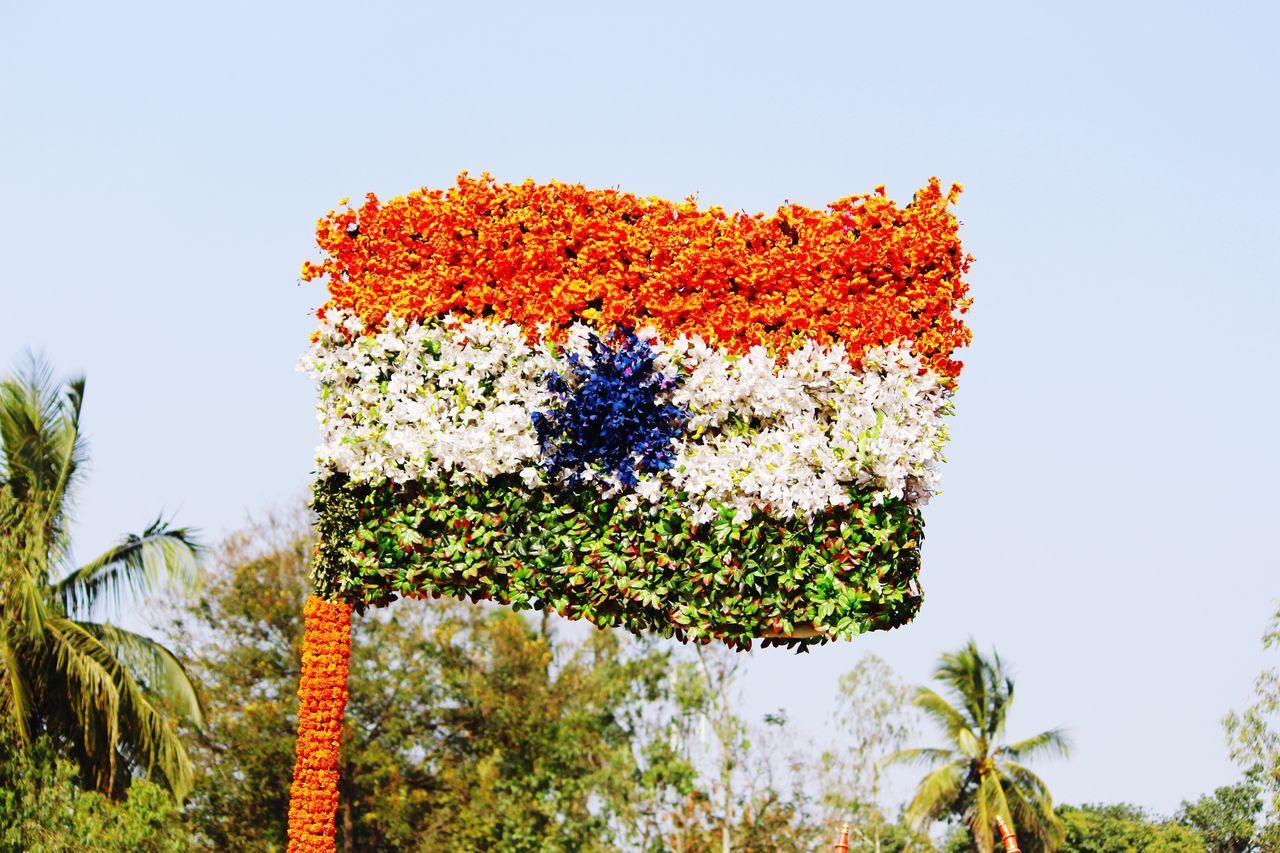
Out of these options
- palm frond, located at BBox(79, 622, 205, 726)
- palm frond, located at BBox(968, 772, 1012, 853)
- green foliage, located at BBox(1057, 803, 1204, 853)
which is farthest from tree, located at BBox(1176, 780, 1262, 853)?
palm frond, located at BBox(79, 622, 205, 726)

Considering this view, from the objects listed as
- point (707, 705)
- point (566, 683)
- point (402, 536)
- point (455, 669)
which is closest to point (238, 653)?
point (455, 669)

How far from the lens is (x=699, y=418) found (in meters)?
8.09

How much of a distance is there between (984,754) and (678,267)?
924 inches

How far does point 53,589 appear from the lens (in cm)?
1599

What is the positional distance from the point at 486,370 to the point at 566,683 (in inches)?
668

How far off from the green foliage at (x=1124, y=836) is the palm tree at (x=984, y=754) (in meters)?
5.06

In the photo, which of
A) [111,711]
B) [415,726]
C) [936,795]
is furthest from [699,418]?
[936,795]

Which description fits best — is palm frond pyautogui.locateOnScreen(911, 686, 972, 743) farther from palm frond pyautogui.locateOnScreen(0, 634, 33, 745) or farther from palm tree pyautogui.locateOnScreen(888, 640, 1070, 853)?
palm frond pyautogui.locateOnScreen(0, 634, 33, 745)

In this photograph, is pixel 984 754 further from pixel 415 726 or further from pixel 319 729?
pixel 319 729

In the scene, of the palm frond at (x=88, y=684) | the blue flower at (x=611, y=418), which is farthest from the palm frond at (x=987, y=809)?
the blue flower at (x=611, y=418)

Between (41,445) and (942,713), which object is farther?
(942,713)

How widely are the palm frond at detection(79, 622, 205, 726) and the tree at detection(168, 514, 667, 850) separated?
6.28 metres

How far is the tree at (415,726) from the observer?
22.6m

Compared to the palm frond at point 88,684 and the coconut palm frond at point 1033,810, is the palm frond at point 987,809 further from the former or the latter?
the palm frond at point 88,684
